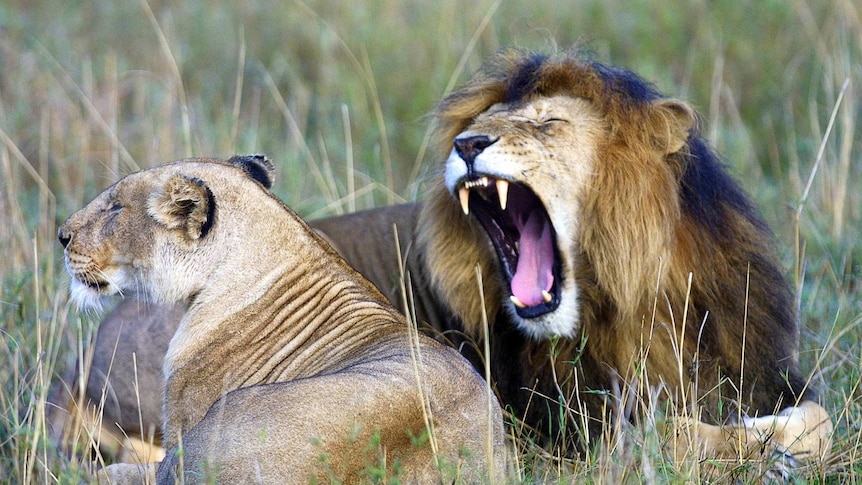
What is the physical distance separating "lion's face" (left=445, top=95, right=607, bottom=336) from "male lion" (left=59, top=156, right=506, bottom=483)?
51cm

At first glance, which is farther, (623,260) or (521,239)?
(521,239)

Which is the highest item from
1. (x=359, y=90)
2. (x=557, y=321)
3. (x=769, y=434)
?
(x=359, y=90)

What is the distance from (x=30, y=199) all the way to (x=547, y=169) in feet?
13.4

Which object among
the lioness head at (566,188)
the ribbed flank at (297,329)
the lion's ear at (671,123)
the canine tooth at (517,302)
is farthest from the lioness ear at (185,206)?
the lion's ear at (671,123)

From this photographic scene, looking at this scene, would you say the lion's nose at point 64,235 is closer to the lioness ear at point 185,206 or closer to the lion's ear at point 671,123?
the lioness ear at point 185,206

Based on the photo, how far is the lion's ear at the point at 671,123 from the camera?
382 centimetres

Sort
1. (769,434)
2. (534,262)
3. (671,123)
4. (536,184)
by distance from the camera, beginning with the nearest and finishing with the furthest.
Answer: (769,434), (536,184), (671,123), (534,262)

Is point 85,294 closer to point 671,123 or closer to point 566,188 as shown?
point 566,188

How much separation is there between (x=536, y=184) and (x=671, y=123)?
0.52m

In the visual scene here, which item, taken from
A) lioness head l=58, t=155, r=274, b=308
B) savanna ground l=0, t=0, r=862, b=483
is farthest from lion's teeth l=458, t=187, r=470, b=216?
savanna ground l=0, t=0, r=862, b=483

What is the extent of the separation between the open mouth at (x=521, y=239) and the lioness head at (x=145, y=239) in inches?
30.0

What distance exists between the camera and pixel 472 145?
3688mm

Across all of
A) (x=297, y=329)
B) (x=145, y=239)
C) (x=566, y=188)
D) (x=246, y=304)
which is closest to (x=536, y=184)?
(x=566, y=188)

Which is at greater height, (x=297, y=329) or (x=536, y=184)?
(x=536, y=184)
